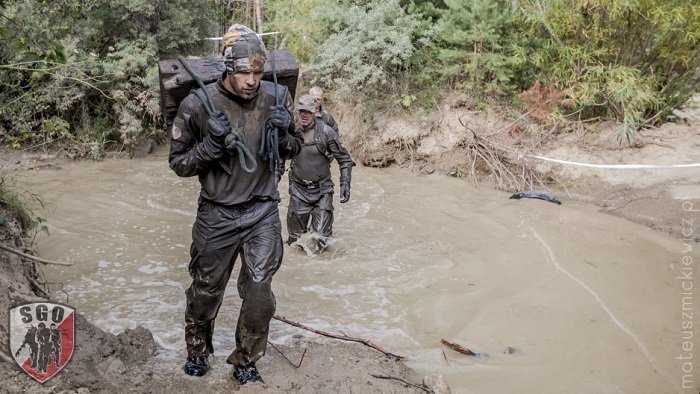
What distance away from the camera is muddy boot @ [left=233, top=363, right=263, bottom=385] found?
3750mm

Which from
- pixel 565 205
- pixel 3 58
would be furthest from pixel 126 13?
pixel 565 205

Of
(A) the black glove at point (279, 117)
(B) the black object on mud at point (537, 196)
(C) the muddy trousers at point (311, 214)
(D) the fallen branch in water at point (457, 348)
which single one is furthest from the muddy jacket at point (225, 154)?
(B) the black object on mud at point (537, 196)

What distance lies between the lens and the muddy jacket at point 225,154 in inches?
139

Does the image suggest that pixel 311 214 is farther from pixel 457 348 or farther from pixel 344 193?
pixel 457 348

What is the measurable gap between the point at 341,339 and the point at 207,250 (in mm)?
1554

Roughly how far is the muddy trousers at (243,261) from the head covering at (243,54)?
32.6 inches

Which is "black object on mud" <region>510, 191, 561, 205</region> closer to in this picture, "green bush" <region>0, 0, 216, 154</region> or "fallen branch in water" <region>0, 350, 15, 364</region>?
"green bush" <region>0, 0, 216, 154</region>

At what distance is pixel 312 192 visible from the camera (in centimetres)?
693

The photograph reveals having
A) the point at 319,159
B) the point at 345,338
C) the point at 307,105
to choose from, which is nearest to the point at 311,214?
the point at 319,159

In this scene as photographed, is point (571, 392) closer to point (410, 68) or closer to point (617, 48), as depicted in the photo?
point (617, 48)

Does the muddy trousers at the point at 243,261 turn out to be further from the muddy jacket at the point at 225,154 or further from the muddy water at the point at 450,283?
the muddy water at the point at 450,283

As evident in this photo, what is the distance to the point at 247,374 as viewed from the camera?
3766 millimetres

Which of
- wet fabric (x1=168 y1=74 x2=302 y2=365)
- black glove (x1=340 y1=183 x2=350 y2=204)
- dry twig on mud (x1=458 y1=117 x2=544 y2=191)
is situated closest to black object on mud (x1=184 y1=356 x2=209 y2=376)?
wet fabric (x1=168 y1=74 x2=302 y2=365)

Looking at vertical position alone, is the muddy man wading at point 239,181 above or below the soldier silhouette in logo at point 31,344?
above
